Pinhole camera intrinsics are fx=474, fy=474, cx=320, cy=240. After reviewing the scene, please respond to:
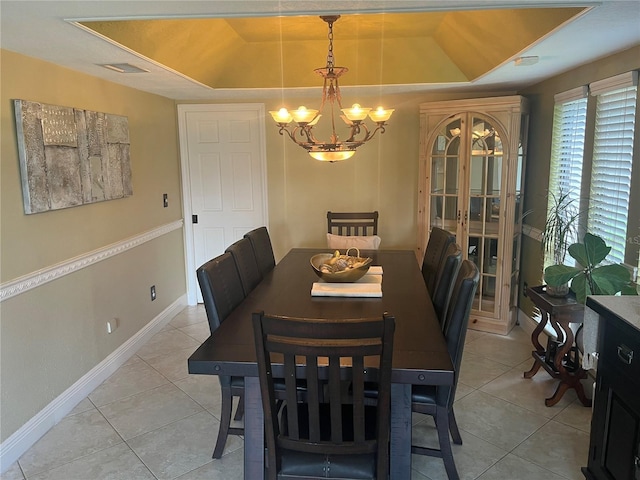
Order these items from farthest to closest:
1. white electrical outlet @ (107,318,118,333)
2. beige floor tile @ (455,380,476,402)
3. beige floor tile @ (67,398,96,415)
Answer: white electrical outlet @ (107,318,118,333), beige floor tile @ (455,380,476,402), beige floor tile @ (67,398,96,415)

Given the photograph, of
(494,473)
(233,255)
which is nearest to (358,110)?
(233,255)

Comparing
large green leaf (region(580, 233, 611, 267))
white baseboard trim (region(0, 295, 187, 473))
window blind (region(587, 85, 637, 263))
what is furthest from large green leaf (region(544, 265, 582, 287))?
white baseboard trim (region(0, 295, 187, 473))

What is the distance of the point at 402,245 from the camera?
4797 millimetres

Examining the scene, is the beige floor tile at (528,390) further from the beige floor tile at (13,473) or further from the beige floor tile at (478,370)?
the beige floor tile at (13,473)

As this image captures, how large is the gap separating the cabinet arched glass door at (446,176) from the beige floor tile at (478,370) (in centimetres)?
120

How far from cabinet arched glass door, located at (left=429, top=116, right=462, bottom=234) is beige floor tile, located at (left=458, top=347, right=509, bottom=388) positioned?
1201 mm

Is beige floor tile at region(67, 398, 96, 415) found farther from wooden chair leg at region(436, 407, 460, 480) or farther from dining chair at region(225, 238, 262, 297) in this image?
wooden chair leg at region(436, 407, 460, 480)

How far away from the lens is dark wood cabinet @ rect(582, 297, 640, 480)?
5.95ft

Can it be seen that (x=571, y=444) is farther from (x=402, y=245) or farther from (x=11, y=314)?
(x=11, y=314)

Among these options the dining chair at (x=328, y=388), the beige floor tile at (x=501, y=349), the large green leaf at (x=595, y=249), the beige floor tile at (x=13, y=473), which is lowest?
the beige floor tile at (x=13, y=473)

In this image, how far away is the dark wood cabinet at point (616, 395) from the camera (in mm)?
Answer: 1813

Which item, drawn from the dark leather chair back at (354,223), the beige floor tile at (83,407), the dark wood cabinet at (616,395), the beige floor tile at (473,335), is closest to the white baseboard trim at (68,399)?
the beige floor tile at (83,407)

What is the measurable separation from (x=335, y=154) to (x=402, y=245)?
2223mm

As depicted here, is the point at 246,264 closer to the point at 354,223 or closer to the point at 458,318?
the point at 458,318
